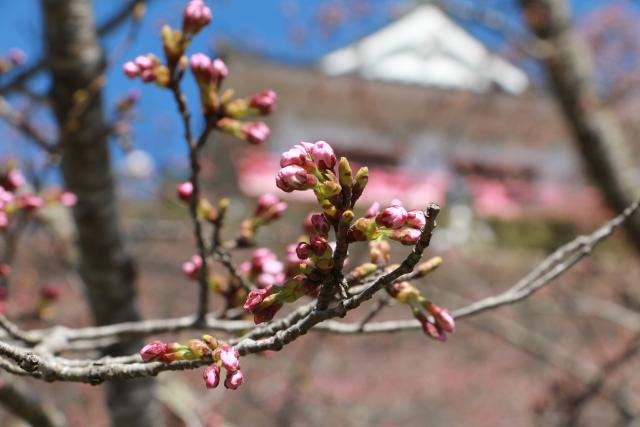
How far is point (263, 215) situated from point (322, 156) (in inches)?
25.2

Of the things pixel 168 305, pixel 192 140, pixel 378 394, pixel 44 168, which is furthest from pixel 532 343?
A: pixel 168 305

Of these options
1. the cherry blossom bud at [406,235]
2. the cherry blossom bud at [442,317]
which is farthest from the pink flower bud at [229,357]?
the cherry blossom bud at [442,317]

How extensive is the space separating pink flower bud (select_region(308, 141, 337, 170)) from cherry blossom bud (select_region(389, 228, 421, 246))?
0.41 ft

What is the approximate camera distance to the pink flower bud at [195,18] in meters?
1.27

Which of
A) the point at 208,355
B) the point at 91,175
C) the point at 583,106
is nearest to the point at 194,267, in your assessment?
the point at 208,355

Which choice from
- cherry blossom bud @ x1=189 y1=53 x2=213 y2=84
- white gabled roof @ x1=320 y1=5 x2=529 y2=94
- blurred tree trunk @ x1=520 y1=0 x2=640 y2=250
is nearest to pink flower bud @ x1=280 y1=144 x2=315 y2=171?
cherry blossom bud @ x1=189 y1=53 x2=213 y2=84

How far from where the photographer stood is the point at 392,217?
874mm

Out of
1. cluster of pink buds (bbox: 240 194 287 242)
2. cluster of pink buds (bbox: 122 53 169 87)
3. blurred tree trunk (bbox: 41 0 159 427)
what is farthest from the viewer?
blurred tree trunk (bbox: 41 0 159 427)

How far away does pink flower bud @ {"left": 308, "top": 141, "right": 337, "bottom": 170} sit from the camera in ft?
2.87

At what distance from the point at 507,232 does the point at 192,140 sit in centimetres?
1145

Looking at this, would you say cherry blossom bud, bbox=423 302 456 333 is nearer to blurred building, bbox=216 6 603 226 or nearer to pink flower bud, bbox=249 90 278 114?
pink flower bud, bbox=249 90 278 114

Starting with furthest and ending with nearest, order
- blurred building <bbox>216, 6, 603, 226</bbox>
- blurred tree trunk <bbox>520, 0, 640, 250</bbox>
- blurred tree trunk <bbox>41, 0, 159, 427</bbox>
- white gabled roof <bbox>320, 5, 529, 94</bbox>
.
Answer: white gabled roof <bbox>320, 5, 529, 94</bbox> < blurred building <bbox>216, 6, 603, 226</bbox> < blurred tree trunk <bbox>520, 0, 640, 250</bbox> < blurred tree trunk <bbox>41, 0, 159, 427</bbox>

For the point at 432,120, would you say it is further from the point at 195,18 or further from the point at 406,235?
the point at 406,235

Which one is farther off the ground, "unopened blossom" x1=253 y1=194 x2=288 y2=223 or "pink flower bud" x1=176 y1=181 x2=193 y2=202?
"pink flower bud" x1=176 y1=181 x2=193 y2=202
